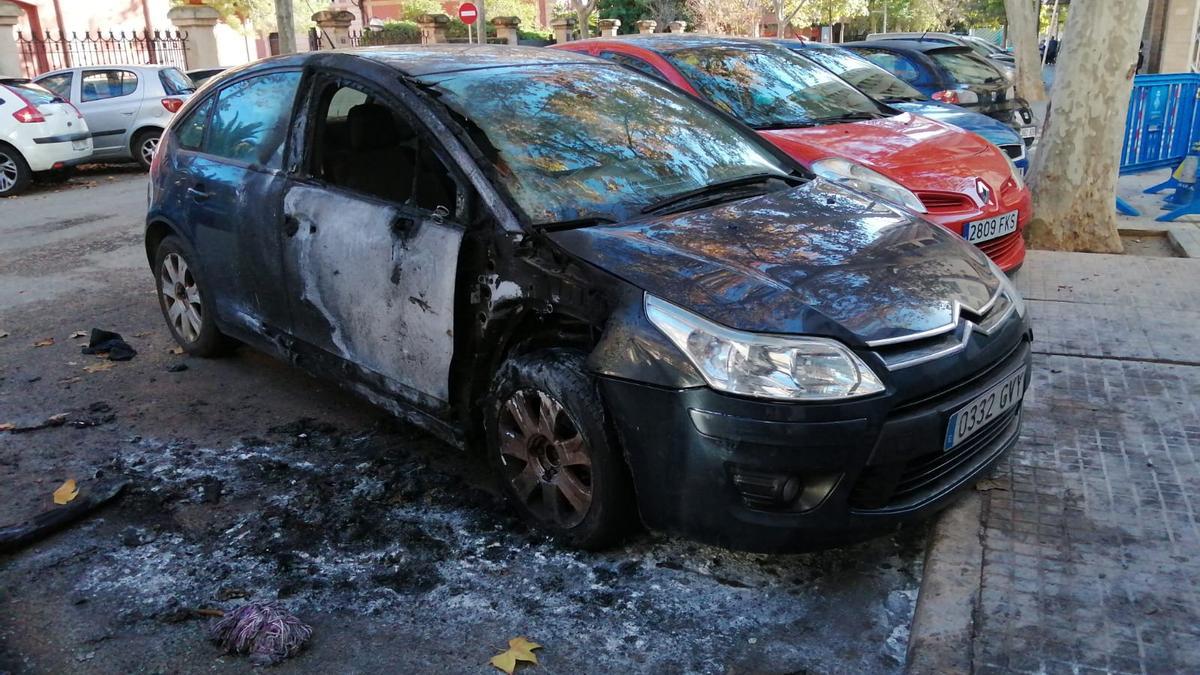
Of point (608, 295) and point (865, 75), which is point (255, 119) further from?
point (865, 75)

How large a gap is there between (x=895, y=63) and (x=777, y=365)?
9.36 m

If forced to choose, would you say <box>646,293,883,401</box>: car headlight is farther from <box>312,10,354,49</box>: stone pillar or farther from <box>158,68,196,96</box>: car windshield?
<box>312,10,354,49</box>: stone pillar

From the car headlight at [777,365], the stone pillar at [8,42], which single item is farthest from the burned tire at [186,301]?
the stone pillar at [8,42]

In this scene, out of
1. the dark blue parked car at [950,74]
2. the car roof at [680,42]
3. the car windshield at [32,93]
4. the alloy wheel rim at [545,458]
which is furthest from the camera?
the car windshield at [32,93]

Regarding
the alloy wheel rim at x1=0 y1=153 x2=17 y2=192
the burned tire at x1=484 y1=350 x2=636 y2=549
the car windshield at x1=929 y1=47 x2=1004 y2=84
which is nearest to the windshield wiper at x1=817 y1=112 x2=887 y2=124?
the burned tire at x1=484 y1=350 x2=636 y2=549

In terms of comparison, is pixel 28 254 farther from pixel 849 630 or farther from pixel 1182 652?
pixel 1182 652

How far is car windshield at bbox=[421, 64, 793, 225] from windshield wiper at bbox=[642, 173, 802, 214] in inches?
1.0

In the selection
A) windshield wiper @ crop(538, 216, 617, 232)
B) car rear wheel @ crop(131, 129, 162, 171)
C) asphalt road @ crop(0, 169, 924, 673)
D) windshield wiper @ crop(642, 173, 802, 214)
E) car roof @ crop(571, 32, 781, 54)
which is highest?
car roof @ crop(571, 32, 781, 54)

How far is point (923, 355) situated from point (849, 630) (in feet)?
2.86

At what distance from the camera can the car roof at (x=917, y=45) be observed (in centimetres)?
1136

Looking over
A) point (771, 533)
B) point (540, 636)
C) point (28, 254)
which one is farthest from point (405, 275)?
point (28, 254)

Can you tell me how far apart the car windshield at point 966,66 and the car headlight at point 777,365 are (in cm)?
914

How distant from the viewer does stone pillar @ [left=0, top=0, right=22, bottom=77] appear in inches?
818

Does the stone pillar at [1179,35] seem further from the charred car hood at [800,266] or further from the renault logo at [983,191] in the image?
the charred car hood at [800,266]
